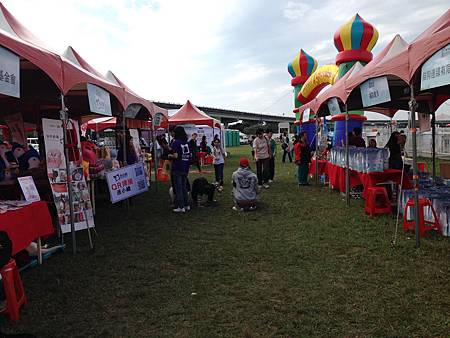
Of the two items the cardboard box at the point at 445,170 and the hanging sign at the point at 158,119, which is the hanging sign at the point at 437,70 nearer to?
the cardboard box at the point at 445,170

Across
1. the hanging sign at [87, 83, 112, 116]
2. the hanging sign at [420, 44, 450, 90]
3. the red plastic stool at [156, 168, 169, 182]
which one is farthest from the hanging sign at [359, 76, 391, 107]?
the red plastic stool at [156, 168, 169, 182]

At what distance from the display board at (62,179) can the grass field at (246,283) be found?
1.64 ft

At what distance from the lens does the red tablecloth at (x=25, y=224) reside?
4.03 m

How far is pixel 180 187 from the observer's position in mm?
8039

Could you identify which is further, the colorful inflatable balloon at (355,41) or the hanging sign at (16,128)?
the colorful inflatable balloon at (355,41)

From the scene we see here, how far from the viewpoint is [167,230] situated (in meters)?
6.67

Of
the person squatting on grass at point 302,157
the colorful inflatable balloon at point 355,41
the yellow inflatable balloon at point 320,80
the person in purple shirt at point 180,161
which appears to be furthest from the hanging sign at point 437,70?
the yellow inflatable balloon at point 320,80

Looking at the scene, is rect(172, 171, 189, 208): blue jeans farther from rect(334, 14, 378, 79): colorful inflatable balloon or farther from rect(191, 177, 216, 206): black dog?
rect(334, 14, 378, 79): colorful inflatable balloon

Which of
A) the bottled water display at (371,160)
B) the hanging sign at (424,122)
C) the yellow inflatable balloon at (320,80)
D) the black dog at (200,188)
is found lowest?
the black dog at (200,188)

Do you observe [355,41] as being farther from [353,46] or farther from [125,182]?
[125,182]

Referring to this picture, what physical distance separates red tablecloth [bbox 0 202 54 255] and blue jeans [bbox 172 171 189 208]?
3282 millimetres

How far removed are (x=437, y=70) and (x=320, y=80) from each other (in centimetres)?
1277

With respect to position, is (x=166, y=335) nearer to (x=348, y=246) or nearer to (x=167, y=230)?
(x=348, y=246)

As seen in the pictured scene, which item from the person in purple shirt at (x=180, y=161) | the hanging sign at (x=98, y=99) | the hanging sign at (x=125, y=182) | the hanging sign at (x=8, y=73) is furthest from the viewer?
the person in purple shirt at (x=180, y=161)
